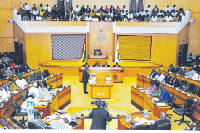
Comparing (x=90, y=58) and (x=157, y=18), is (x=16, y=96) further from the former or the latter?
(x=157, y=18)

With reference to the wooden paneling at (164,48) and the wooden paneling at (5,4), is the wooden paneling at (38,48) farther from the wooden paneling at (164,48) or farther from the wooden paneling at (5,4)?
the wooden paneling at (164,48)

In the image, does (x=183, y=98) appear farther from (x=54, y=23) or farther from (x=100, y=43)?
(x=54, y=23)

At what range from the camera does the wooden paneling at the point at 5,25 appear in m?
17.9

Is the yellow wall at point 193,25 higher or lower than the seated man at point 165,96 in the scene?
higher

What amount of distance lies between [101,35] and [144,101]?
27.6 ft

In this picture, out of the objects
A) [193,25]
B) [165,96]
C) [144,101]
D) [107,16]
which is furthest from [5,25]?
[165,96]

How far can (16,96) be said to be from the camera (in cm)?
861

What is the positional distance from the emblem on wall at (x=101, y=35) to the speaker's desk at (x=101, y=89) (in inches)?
261

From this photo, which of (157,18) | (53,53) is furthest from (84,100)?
(157,18)

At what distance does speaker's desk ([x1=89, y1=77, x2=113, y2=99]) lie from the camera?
10.1m

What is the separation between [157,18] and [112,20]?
2841 mm

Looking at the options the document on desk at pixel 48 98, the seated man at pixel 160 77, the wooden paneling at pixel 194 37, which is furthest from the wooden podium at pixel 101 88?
the wooden paneling at pixel 194 37

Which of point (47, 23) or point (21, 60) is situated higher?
point (47, 23)

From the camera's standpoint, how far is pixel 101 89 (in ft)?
33.4
